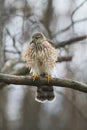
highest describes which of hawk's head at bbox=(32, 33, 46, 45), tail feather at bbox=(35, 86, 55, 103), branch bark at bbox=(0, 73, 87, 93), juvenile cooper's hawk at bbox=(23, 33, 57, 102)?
hawk's head at bbox=(32, 33, 46, 45)

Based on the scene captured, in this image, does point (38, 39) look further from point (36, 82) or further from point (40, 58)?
point (36, 82)

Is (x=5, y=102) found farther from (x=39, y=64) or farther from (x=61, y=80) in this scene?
(x=61, y=80)

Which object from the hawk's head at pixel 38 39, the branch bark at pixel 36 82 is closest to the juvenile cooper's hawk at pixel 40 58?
the hawk's head at pixel 38 39

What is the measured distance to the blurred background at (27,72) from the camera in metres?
11.0

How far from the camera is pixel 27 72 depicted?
397 inches

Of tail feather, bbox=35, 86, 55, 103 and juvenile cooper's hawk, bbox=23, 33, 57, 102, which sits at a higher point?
juvenile cooper's hawk, bbox=23, 33, 57, 102

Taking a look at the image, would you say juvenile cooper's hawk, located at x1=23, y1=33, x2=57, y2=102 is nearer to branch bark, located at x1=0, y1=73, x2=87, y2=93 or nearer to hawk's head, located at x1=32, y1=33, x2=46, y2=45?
hawk's head, located at x1=32, y1=33, x2=46, y2=45

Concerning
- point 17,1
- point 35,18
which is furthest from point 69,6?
point 35,18

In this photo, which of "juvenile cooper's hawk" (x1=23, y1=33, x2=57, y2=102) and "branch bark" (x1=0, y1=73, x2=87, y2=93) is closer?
"branch bark" (x1=0, y1=73, x2=87, y2=93)

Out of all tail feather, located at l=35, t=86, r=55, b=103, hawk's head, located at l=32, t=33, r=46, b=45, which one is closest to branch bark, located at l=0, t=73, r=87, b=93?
tail feather, located at l=35, t=86, r=55, b=103

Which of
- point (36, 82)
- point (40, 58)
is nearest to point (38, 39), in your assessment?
point (40, 58)

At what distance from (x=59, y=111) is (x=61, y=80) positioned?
9.66 metres

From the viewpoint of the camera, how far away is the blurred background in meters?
11.0

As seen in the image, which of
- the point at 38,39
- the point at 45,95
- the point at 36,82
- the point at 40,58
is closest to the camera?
the point at 36,82
